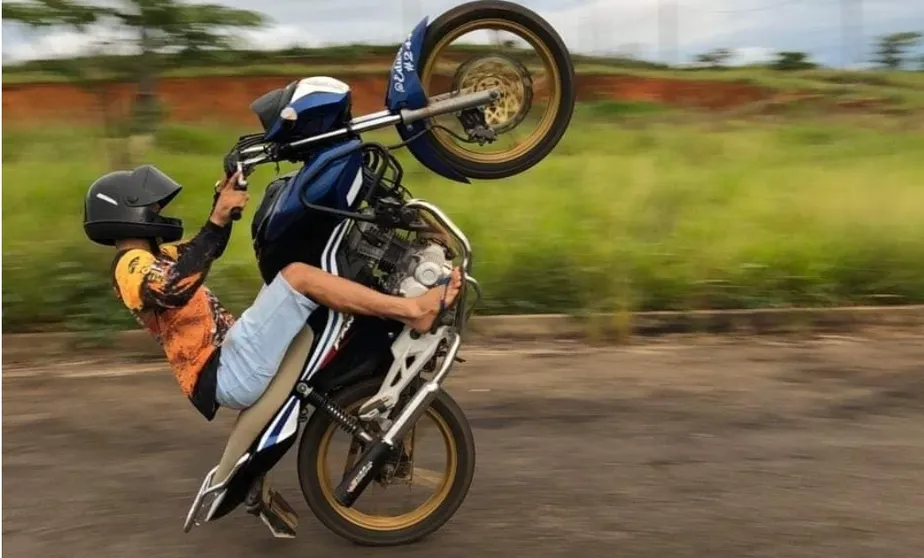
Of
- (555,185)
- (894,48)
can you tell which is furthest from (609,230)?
(894,48)

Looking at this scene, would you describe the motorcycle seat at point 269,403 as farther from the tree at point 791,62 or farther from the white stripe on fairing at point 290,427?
the tree at point 791,62

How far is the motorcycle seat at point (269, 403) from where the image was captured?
3.66 m

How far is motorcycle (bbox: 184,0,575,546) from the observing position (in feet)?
11.9

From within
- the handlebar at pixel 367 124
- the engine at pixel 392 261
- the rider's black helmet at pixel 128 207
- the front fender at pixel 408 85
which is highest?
the front fender at pixel 408 85

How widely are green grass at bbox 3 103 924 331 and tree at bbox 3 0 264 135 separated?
0.84 m

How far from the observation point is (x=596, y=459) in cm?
479

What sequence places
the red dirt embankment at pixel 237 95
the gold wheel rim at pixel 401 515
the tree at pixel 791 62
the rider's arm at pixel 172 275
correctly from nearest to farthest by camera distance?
1. the rider's arm at pixel 172 275
2. the gold wheel rim at pixel 401 515
3. the red dirt embankment at pixel 237 95
4. the tree at pixel 791 62

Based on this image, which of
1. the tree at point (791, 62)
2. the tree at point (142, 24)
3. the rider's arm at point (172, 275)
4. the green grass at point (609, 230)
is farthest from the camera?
the tree at point (791, 62)

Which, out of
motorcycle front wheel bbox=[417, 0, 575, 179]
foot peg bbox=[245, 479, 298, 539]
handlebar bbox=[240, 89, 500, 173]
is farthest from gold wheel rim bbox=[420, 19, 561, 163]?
foot peg bbox=[245, 479, 298, 539]

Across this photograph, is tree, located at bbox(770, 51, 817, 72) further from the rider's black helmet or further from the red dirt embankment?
the rider's black helmet

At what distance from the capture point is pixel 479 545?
389 centimetres

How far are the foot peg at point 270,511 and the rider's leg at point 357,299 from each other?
793 millimetres

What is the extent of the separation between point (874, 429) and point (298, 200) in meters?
3.38

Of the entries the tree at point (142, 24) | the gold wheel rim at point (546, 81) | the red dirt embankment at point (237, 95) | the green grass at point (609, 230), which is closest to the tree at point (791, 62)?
the red dirt embankment at point (237, 95)
